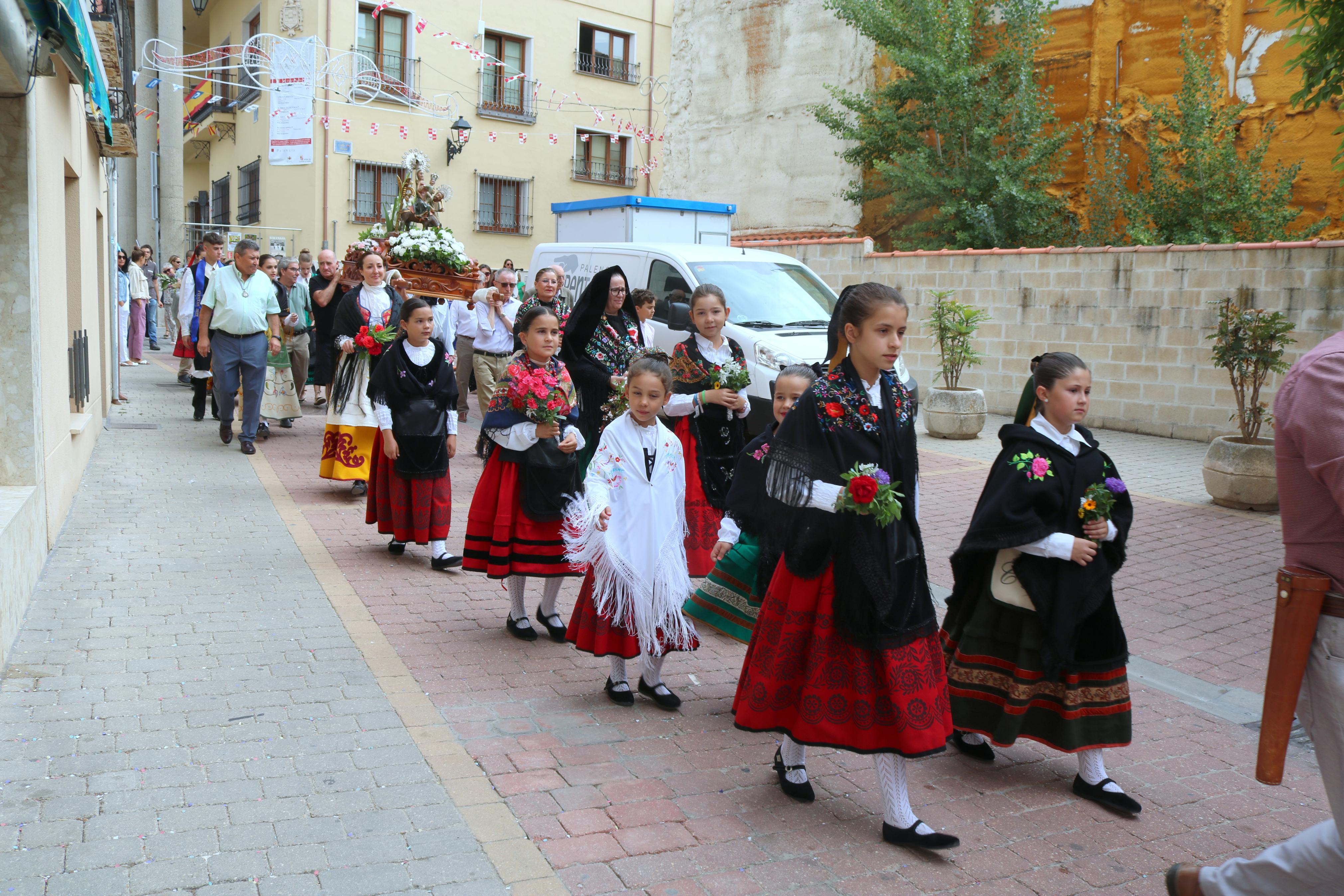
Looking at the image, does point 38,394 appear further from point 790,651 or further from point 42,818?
point 790,651

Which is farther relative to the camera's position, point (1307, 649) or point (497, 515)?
point (497, 515)

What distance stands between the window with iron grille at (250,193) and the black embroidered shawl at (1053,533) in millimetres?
25920

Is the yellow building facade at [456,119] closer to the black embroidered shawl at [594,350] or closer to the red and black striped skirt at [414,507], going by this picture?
the red and black striped skirt at [414,507]

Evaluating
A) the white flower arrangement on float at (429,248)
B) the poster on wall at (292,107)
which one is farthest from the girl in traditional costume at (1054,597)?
the poster on wall at (292,107)

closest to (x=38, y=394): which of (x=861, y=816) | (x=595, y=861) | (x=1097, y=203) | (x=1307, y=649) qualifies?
(x=595, y=861)

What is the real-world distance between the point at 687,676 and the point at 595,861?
1.88 meters

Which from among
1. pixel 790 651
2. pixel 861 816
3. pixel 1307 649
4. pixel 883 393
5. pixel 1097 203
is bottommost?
pixel 861 816

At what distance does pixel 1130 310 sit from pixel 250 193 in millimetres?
22285

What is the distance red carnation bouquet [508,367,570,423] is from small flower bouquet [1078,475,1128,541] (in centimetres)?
267

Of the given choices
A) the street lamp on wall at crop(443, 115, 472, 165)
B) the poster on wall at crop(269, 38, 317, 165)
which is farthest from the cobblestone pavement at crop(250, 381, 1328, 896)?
the street lamp on wall at crop(443, 115, 472, 165)

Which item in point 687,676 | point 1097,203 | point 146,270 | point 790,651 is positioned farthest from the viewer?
point 146,270

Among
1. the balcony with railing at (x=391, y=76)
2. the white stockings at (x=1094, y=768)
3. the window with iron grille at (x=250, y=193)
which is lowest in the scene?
the white stockings at (x=1094, y=768)

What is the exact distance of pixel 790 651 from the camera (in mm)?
3760

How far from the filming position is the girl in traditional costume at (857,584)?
360cm
